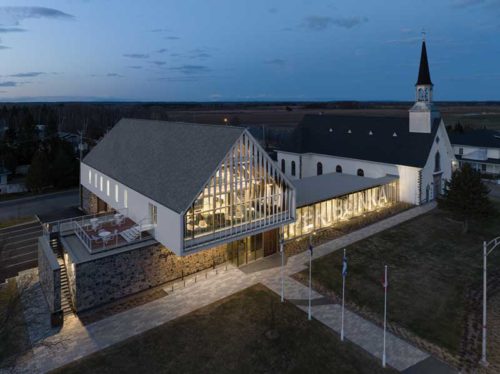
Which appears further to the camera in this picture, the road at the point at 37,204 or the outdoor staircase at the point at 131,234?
the road at the point at 37,204

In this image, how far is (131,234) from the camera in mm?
23797

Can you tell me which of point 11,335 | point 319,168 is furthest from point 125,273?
point 319,168

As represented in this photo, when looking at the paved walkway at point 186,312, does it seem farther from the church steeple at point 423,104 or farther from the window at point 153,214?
the church steeple at point 423,104

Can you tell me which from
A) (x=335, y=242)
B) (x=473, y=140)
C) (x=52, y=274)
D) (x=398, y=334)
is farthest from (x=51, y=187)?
(x=473, y=140)

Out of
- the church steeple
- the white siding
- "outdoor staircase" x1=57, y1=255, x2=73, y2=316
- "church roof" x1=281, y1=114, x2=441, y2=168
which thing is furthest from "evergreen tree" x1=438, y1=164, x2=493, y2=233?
"outdoor staircase" x1=57, y1=255, x2=73, y2=316

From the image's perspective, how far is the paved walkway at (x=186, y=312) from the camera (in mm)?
16938

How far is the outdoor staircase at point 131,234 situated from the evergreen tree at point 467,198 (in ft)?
85.3

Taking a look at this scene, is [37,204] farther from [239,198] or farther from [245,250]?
[239,198]

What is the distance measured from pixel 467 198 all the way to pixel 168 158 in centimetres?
2495

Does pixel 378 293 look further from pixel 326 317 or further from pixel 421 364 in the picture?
pixel 421 364

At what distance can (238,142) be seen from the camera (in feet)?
76.7

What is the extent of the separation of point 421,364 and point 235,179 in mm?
13907

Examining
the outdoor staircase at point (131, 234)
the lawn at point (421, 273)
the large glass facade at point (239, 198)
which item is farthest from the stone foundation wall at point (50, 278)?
the lawn at point (421, 273)

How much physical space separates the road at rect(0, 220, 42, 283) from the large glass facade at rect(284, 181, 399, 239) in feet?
66.2
